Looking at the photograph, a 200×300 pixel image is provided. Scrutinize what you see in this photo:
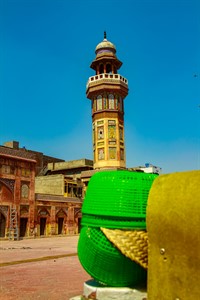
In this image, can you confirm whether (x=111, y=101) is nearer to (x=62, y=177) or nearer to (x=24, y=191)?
(x=62, y=177)

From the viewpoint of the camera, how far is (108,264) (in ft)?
11.3

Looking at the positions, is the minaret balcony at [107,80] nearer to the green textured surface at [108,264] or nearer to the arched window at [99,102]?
the arched window at [99,102]

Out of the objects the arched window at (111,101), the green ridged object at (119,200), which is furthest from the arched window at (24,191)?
the green ridged object at (119,200)

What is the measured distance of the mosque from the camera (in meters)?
24.3

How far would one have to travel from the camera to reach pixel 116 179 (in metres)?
3.59

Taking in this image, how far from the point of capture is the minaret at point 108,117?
29.2 m

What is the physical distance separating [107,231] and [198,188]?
1224 mm

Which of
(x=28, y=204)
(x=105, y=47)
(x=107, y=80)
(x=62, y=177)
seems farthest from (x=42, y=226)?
(x=105, y=47)

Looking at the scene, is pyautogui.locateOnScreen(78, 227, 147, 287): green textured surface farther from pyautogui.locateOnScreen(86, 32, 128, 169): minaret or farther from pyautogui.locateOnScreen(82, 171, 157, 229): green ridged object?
pyautogui.locateOnScreen(86, 32, 128, 169): minaret

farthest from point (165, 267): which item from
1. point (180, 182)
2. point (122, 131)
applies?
point (122, 131)

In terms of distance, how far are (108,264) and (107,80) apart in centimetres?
2784

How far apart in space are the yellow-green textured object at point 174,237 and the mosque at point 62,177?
22.0 metres

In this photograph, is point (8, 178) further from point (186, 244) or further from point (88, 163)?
point (186, 244)

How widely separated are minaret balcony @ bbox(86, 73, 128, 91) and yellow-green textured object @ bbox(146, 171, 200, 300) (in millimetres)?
27895
